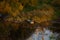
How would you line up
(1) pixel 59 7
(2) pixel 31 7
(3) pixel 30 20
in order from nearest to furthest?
(3) pixel 30 20
(2) pixel 31 7
(1) pixel 59 7

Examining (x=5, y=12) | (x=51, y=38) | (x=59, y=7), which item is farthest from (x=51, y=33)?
(x=5, y=12)

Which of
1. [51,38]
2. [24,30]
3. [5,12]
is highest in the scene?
[5,12]

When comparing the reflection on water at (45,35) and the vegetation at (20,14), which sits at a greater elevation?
the vegetation at (20,14)

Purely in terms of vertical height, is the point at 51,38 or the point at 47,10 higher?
the point at 47,10

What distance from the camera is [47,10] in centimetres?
262

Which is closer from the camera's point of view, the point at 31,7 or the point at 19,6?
the point at 19,6

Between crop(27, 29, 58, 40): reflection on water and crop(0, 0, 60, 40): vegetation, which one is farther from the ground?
crop(0, 0, 60, 40): vegetation

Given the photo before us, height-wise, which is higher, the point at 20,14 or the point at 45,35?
the point at 20,14

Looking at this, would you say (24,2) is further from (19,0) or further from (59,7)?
(59,7)

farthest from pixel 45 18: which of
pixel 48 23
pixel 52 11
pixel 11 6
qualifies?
pixel 11 6

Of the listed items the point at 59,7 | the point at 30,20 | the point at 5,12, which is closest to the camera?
the point at 5,12

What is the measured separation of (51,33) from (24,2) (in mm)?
626

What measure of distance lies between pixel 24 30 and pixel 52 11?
0.67m

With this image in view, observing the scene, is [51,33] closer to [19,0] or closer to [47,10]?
[47,10]
